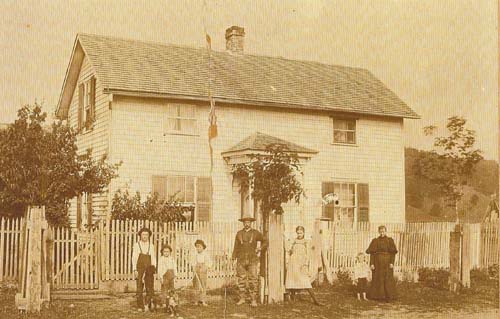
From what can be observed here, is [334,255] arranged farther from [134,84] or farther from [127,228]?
[134,84]

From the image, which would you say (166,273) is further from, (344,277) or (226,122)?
(226,122)

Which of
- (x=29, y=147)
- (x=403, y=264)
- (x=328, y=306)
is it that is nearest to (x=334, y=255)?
(x=403, y=264)

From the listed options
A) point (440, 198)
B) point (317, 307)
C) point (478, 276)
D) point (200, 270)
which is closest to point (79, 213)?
point (200, 270)

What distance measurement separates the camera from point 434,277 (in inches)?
544

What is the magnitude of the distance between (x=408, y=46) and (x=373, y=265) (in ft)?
15.1

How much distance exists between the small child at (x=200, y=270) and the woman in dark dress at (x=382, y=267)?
3.26 metres

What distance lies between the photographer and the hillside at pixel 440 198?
13.2m

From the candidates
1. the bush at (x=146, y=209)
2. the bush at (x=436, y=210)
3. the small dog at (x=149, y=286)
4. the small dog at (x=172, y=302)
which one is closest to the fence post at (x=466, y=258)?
the bush at (x=146, y=209)

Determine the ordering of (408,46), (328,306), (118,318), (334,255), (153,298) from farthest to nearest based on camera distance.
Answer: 1. (334,255)
2. (408,46)
3. (328,306)
4. (153,298)
5. (118,318)

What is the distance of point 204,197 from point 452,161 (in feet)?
20.1

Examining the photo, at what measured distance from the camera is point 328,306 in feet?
35.5

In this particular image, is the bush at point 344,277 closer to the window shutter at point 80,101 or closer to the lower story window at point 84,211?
the lower story window at point 84,211

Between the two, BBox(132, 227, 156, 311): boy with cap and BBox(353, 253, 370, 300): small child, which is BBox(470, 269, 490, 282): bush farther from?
BBox(132, 227, 156, 311): boy with cap

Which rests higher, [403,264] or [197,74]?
[197,74]
